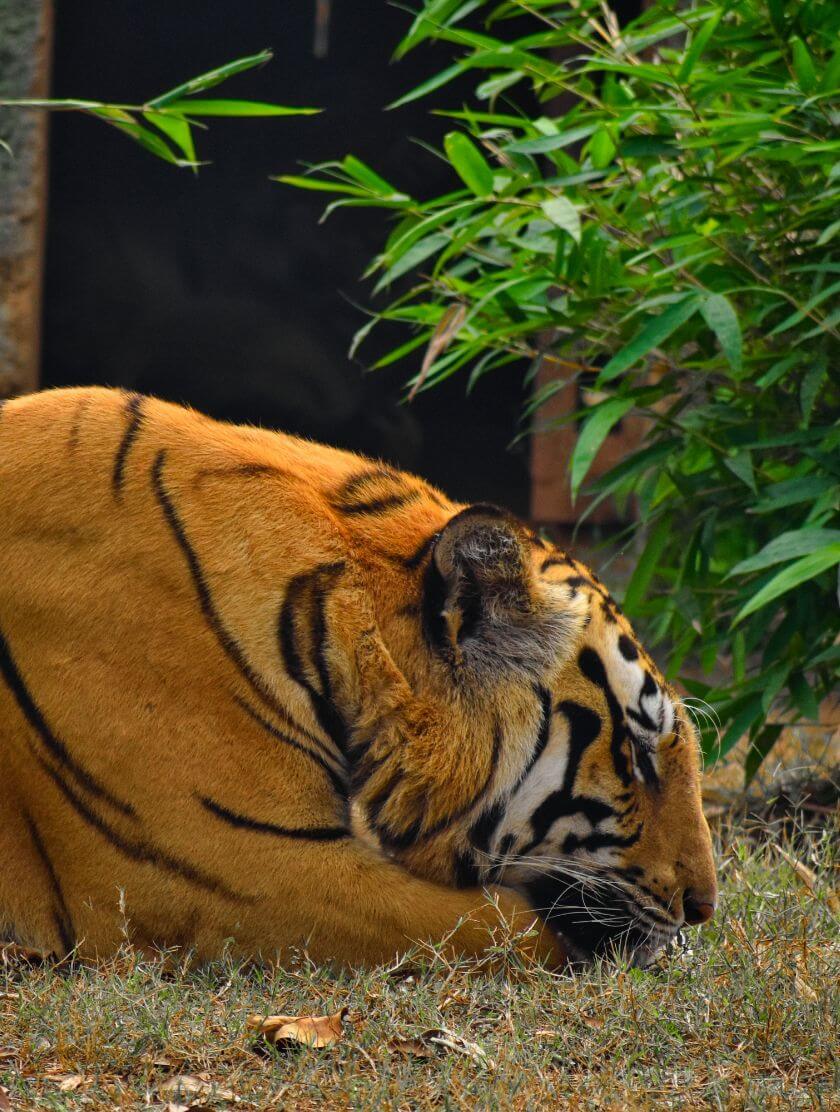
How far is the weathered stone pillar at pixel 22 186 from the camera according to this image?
4.85 m

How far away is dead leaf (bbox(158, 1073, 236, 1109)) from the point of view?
1627 millimetres

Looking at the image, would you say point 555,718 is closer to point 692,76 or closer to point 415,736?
point 415,736

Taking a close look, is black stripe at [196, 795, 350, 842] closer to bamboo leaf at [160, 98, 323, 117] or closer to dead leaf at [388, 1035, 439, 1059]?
dead leaf at [388, 1035, 439, 1059]

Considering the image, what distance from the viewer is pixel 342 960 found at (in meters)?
2.08

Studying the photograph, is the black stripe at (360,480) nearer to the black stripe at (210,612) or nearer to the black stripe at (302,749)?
the black stripe at (210,612)

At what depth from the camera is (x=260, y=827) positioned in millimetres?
2080

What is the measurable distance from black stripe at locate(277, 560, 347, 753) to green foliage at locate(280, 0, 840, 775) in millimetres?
854

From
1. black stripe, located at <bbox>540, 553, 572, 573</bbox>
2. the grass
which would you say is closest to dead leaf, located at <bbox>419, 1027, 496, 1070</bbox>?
the grass

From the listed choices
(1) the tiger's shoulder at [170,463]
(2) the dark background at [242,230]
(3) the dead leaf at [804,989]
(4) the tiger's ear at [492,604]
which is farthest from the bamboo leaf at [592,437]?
(2) the dark background at [242,230]

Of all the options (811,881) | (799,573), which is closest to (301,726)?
(799,573)

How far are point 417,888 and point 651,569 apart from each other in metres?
1.42

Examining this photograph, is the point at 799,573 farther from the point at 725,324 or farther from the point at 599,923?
the point at 599,923

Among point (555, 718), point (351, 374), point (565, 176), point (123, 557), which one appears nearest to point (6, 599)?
point (123, 557)

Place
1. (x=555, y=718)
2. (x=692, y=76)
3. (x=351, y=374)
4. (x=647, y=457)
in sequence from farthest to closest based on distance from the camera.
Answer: (x=351, y=374), (x=647, y=457), (x=692, y=76), (x=555, y=718)
